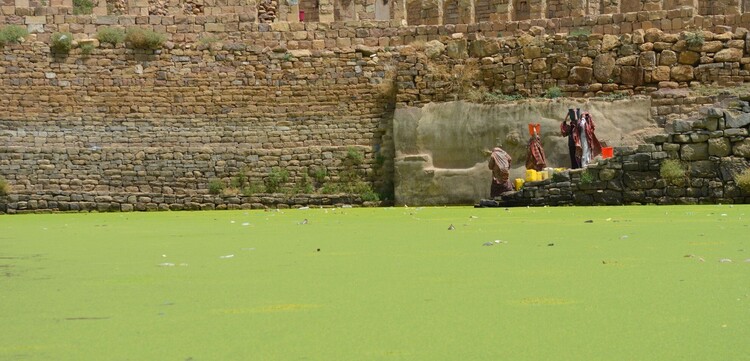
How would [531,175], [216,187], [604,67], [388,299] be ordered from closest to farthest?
[388,299], [531,175], [604,67], [216,187]

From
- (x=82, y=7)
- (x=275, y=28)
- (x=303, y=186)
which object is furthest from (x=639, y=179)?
(x=82, y=7)

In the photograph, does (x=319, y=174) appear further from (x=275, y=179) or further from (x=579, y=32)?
(x=579, y=32)

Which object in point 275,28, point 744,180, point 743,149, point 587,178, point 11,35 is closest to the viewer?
point 744,180

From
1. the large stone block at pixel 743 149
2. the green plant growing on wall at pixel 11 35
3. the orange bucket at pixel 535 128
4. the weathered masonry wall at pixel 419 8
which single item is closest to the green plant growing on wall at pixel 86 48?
the weathered masonry wall at pixel 419 8

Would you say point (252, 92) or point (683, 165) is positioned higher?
point (252, 92)

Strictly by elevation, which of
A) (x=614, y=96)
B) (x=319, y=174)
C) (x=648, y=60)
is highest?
(x=648, y=60)

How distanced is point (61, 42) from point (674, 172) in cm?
1227

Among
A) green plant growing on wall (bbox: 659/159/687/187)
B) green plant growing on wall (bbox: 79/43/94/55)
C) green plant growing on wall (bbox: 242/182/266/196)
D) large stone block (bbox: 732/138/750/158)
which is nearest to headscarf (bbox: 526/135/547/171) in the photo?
green plant growing on wall (bbox: 659/159/687/187)

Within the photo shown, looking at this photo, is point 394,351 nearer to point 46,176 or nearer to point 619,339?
point 619,339

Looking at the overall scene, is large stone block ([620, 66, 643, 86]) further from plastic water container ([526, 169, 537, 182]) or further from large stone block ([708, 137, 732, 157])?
large stone block ([708, 137, 732, 157])

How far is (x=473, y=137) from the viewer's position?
1953cm

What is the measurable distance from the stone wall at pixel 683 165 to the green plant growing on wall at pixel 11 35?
37.0ft

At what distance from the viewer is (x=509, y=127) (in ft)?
63.0

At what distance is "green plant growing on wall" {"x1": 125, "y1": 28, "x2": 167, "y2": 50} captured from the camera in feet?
69.7
